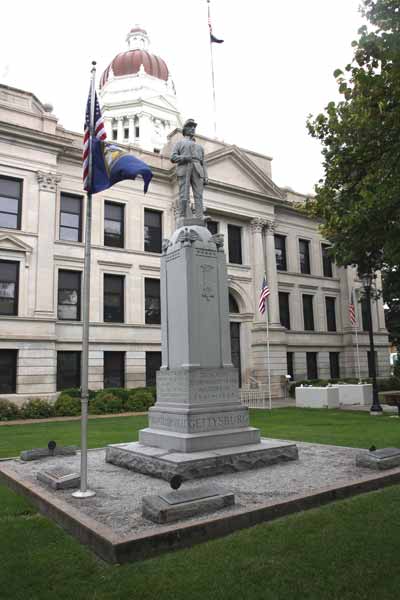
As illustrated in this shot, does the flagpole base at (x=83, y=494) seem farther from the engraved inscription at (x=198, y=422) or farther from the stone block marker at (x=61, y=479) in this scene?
the engraved inscription at (x=198, y=422)

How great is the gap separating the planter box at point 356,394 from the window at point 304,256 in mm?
14022

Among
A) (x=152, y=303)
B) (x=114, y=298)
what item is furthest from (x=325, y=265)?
(x=114, y=298)

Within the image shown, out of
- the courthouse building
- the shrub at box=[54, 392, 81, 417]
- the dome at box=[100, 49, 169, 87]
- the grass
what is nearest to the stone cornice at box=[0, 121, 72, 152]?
the courthouse building

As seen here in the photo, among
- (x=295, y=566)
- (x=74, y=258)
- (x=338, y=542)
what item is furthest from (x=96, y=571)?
(x=74, y=258)

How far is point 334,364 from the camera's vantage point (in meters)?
38.7

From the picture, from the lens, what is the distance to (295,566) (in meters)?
4.67

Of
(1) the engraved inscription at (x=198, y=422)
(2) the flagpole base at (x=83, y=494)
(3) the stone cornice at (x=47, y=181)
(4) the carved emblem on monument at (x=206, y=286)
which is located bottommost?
(2) the flagpole base at (x=83, y=494)

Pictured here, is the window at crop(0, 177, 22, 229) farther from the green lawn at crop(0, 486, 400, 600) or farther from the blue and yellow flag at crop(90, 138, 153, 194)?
the green lawn at crop(0, 486, 400, 600)

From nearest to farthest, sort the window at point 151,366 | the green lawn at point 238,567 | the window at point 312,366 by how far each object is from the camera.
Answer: the green lawn at point 238,567
the window at point 151,366
the window at point 312,366

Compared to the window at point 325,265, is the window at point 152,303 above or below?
below

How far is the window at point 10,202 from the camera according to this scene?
2556cm

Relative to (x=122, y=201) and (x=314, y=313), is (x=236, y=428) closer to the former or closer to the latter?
(x=122, y=201)

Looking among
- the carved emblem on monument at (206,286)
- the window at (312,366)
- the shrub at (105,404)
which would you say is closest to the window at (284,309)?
the window at (312,366)

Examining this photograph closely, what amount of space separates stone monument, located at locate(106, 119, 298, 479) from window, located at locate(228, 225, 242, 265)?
2333 cm
